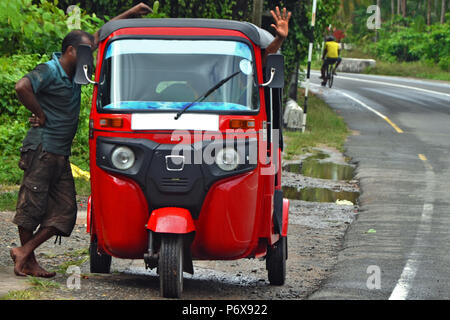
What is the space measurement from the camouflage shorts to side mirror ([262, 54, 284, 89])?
1.79 metres

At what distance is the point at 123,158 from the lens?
6.64 metres

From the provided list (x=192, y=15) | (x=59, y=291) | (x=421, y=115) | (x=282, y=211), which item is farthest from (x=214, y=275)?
(x=421, y=115)

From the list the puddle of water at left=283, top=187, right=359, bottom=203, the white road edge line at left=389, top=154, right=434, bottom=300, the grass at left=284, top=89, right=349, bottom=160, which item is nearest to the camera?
the white road edge line at left=389, top=154, right=434, bottom=300

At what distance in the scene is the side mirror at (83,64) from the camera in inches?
270

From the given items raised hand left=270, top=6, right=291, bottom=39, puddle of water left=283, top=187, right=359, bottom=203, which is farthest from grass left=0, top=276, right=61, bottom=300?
puddle of water left=283, top=187, right=359, bottom=203

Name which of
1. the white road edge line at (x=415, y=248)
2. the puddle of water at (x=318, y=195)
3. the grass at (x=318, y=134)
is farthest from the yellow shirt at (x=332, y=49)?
the puddle of water at (x=318, y=195)

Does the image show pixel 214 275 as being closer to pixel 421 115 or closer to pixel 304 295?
pixel 304 295

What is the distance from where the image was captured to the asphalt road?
793 centimetres

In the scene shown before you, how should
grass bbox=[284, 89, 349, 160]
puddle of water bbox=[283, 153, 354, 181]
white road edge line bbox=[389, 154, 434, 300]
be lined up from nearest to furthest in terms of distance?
white road edge line bbox=[389, 154, 434, 300]
puddle of water bbox=[283, 153, 354, 181]
grass bbox=[284, 89, 349, 160]

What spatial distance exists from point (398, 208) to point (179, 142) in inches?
268

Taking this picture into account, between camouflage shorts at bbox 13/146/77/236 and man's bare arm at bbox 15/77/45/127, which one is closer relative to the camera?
man's bare arm at bbox 15/77/45/127

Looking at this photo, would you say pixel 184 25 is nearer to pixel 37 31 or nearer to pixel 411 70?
pixel 37 31

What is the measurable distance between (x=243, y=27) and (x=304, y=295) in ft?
7.63

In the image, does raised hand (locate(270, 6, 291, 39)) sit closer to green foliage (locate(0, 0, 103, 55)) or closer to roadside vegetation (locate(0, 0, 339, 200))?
roadside vegetation (locate(0, 0, 339, 200))
